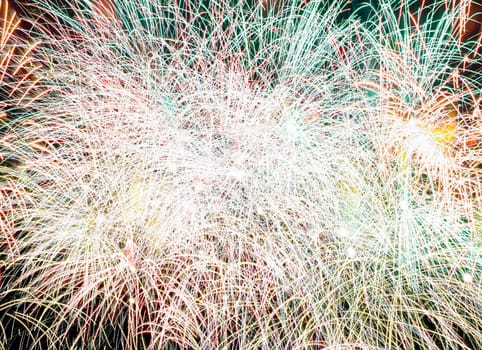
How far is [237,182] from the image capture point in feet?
11.7

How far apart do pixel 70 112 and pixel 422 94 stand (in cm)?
288

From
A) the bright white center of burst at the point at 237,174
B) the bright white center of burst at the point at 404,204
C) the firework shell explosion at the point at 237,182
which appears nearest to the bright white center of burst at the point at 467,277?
the firework shell explosion at the point at 237,182

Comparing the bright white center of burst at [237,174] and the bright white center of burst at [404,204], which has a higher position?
the bright white center of burst at [237,174]

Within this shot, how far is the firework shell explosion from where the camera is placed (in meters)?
3.06

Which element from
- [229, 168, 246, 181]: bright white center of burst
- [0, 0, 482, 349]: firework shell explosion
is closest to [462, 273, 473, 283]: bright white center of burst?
[0, 0, 482, 349]: firework shell explosion

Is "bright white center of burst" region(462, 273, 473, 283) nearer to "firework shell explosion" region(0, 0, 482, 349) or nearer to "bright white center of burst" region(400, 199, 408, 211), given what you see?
"firework shell explosion" region(0, 0, 482, 349)

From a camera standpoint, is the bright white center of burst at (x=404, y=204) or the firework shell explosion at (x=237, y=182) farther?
the bright white center of burst at (x=404, y=204)

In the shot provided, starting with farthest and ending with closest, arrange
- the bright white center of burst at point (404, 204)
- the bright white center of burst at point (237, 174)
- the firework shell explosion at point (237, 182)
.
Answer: the bright white center of burst at point (237, 174) < the bright white center of burst at point (404, 204) < the firework shell explosion at point (237, 182)

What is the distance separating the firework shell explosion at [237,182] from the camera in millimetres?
3062

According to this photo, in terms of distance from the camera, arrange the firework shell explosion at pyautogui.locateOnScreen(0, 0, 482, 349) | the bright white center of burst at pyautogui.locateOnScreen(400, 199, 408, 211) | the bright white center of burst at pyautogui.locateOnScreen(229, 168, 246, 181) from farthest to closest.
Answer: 1. the bright white center of burst at pyautogui.locateOnScreen(229, 168, 246, 181)
2. the bright white center of burst at pyautogui.locateOnScreen(400, 199, 408, 211)
3. the firework shell explosion at pyautogui.locateOnScreen(0, 0, 482, 349)

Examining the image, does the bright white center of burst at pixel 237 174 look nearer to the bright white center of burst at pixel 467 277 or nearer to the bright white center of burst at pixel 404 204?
the bright white center of burst at pixel 404 204

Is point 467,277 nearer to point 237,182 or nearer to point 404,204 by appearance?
point 404,204

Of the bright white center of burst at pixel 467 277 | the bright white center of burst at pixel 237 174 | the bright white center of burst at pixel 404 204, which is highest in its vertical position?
the bright white center of burst at pixel 237 174

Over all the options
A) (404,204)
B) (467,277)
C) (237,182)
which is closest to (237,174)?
(237,182)
